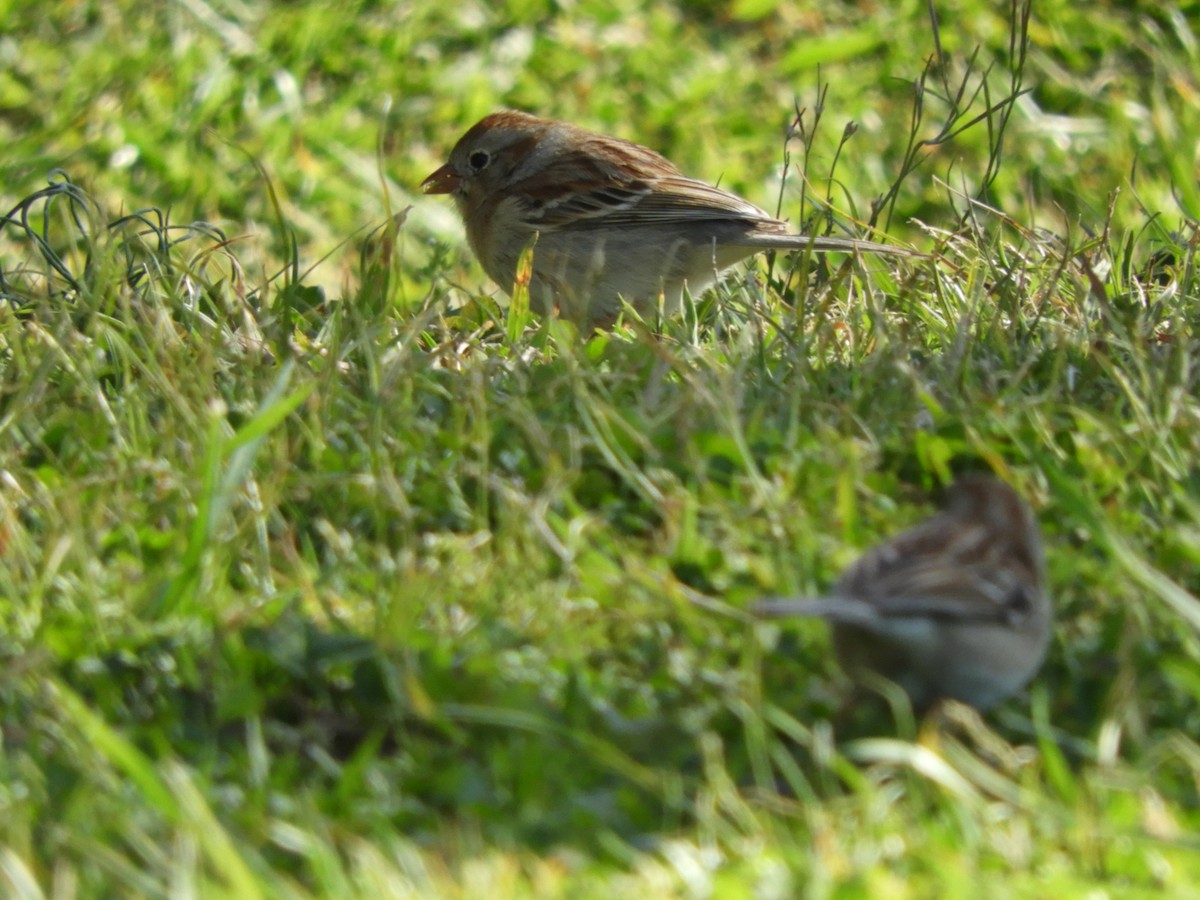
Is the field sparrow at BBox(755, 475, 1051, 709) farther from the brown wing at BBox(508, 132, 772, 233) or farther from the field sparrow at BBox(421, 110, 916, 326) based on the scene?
the brown wing at BBox(508, 132, 772, 233)

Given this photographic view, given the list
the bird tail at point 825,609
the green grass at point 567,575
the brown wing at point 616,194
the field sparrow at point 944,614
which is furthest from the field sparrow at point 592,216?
the bird tail at point 825,609

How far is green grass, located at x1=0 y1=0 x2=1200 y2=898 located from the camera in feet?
8.36

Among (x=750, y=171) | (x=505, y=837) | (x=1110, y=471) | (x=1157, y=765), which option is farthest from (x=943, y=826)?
(x=750, y=171)

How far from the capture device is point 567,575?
3.25m

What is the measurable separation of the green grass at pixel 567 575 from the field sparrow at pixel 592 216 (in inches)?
15.8

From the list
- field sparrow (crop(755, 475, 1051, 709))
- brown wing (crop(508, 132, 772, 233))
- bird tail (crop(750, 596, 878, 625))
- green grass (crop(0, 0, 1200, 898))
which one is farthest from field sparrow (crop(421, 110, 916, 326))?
bird tail (crop(750, 596, 878, 625))

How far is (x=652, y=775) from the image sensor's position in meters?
2.70

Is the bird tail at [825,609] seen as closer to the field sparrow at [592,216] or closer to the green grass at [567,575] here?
the green grass at [567,575]

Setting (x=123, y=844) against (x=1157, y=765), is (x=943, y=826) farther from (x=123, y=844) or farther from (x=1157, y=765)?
(x=123, y=844)

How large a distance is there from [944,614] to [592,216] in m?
3.57

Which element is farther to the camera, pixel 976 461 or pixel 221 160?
pixel 221 160

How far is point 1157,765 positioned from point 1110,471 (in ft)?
3.07

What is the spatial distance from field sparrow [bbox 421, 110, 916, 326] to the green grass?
0.40 meters

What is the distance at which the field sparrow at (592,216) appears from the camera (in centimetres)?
574
